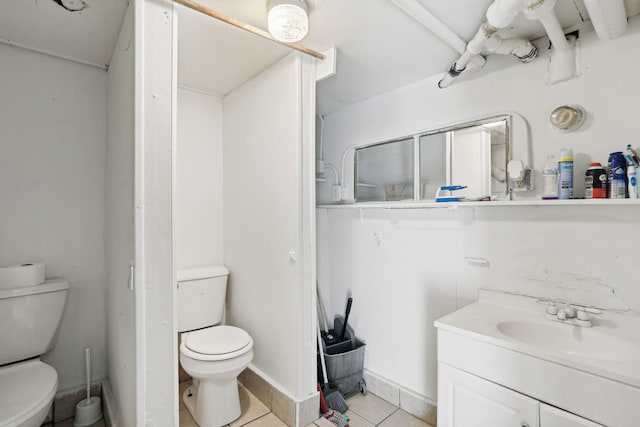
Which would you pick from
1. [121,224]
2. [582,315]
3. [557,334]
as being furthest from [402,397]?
[121,224]

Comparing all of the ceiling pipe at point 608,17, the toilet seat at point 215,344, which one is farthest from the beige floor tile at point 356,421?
the ceiling pipe at point 608,17

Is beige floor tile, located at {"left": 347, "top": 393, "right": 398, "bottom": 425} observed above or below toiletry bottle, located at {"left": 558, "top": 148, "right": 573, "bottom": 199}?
below

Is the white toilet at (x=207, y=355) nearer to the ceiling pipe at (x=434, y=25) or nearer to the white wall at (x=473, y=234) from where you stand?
the white wall at (x=473, y=234)

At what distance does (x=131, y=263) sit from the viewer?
4.17ft

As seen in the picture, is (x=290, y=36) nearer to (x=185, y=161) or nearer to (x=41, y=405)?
(x=185, y=161)

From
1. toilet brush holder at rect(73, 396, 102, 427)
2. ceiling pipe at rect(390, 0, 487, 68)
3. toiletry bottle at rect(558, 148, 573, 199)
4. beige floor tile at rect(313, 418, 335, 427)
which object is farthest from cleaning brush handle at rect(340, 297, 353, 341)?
ceiling pipe at rect(390, 0, 487, 68)

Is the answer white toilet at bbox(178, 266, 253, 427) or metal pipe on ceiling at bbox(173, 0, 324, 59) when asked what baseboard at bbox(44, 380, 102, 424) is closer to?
white toilet at bbox(178, 266, 253, 427)

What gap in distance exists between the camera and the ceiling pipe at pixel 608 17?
111 centimetres

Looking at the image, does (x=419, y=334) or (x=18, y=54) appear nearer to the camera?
(x=18, y=54)

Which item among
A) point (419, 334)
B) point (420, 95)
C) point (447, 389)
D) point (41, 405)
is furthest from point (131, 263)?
point (420, 95)

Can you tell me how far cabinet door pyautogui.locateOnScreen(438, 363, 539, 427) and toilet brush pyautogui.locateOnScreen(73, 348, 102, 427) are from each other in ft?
6.15

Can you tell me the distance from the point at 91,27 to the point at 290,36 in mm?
1064

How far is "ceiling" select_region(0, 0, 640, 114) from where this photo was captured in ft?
4.41

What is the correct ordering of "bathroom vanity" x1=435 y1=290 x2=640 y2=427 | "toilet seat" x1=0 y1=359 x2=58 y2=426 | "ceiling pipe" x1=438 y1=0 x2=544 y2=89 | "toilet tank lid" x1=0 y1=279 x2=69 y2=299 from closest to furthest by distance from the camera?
"bathroom vanity" x1=435 y1=290 x2=640 y2=427, "ceiling pipe" x1=438 y1=0 x2=544 y2=89, "toilet seat" x1=0 y1=359 x2=58 y2=426, "toilet tank lid" x1=0 y1=279 x2=69 y2=299
